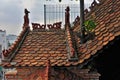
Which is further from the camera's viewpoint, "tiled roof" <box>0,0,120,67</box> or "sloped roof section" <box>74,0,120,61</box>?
"tiled roof" <box>0,0,120,67</box>

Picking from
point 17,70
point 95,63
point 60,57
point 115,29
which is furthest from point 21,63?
point 115,29

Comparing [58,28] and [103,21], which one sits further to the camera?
[58,28]

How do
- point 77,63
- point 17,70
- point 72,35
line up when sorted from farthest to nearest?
point 72,35, point 17,70, point 77,63

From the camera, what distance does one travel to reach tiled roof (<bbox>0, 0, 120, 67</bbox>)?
27.5 ft

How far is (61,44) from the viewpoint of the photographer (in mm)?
9469

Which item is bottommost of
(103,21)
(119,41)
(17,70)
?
(17,70)

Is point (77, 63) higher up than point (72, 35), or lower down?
lower down

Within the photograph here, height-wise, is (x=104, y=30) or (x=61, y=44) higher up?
(x=104, y=30)

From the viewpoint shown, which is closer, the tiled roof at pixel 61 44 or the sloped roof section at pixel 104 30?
the sloped roof section at pixel 104 30

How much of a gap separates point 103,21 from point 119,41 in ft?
3.09

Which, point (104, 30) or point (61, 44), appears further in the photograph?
point (61, 44)

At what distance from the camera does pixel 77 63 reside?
830 centimetres

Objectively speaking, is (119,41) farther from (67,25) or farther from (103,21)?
(67,25)

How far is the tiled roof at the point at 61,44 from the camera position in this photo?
8375 millimetres
